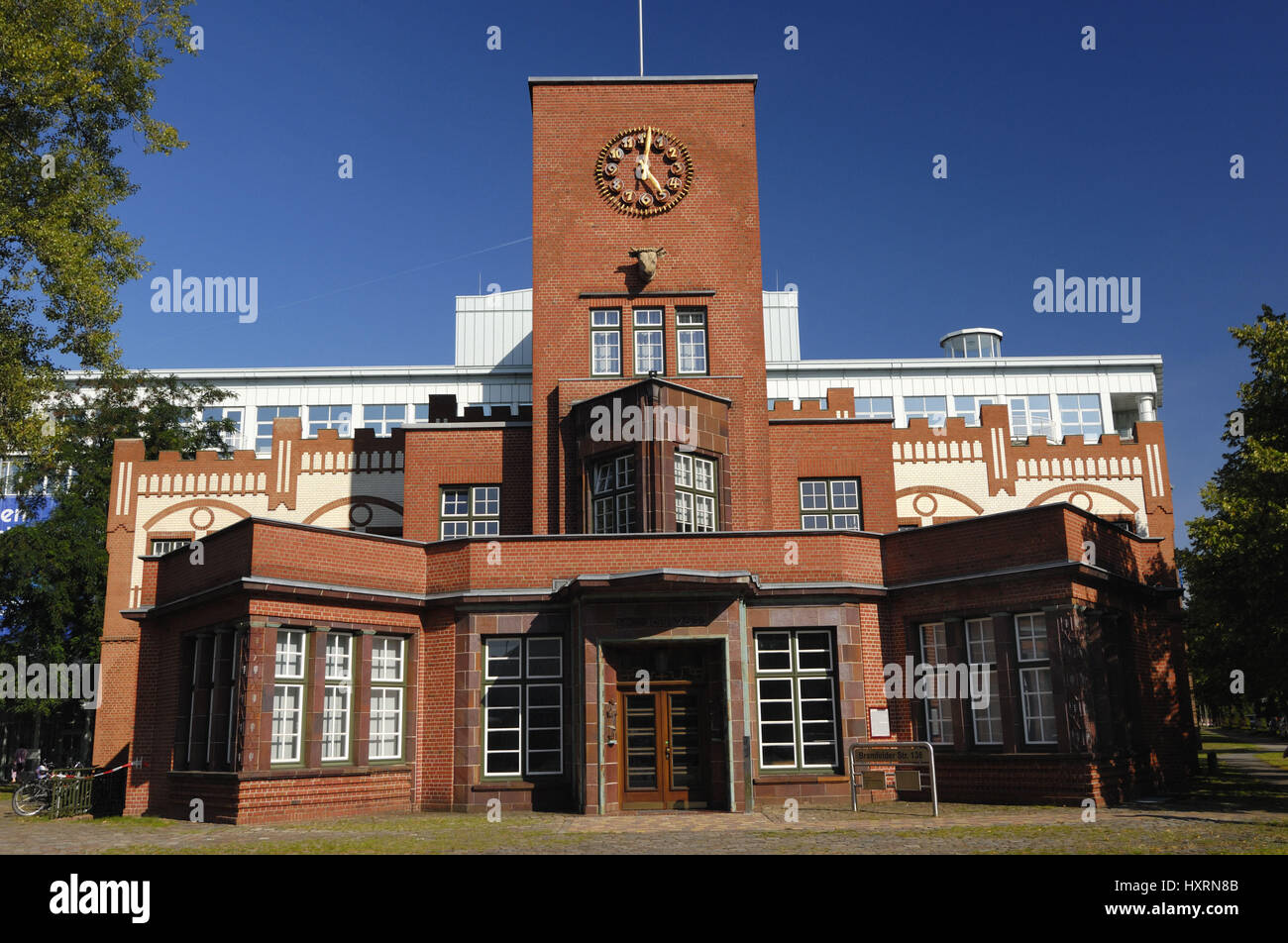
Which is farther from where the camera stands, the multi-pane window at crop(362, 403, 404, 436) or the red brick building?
the multi-pane window at crop(362, 403, 404, 436)

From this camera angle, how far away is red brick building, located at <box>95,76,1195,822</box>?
1895 cm

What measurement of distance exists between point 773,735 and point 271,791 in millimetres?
8961

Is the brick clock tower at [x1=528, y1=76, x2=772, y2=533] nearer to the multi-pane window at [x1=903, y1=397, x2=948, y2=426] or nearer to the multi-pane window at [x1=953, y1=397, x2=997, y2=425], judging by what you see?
the multi-pane window at [x1=903, y1=397, x2=948, y2=426]

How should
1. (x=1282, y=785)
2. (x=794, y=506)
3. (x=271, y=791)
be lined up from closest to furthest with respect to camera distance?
1. (x=271, y=791)
2. (x=1282, y=785)
3. (x=794, y=506)

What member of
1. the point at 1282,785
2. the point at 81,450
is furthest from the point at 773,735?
the point at 81,450

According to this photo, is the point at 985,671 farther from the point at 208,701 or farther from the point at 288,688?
the point at 208,701

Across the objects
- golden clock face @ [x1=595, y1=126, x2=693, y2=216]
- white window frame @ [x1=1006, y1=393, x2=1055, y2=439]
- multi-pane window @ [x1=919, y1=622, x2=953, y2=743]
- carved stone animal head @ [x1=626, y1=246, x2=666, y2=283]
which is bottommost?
multi-pane window @ [x1=919, y1=622, x2=953, y2=743]

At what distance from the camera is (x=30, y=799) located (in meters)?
21.5

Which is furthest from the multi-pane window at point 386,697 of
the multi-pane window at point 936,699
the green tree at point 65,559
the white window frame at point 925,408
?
the white window frame at point 925,408

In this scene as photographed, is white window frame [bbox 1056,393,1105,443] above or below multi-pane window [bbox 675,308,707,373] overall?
above

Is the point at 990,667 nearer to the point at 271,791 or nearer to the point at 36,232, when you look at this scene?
the point at 271,791

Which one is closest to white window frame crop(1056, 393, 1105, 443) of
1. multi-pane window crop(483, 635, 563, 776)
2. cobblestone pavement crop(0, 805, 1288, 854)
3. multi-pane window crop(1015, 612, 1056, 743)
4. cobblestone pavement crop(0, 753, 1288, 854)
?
cobblestone pavement crop(0, 753, 1288, 854)

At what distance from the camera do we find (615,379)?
25062mm

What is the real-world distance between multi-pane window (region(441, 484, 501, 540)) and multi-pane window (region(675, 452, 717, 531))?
537 centimetres
